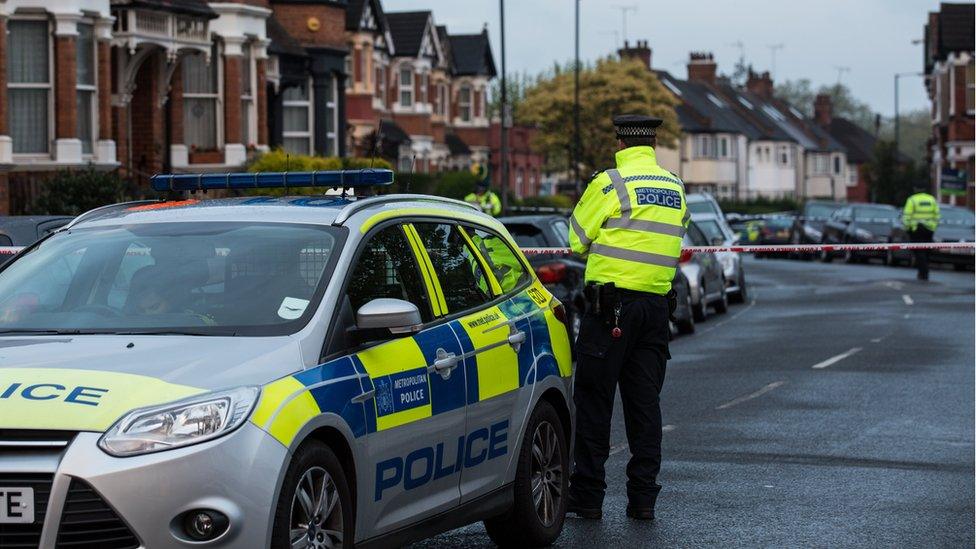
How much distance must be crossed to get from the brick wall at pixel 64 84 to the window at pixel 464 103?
49.5m

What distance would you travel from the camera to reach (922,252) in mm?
34188

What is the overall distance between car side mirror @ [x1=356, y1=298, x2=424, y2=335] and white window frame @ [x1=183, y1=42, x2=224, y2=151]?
28.9m

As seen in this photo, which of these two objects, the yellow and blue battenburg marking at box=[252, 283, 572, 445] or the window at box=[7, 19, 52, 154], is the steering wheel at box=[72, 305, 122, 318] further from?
the window at box=[7, 19, 52, 154]

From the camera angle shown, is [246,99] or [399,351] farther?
[246,99]

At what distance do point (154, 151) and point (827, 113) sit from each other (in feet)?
368

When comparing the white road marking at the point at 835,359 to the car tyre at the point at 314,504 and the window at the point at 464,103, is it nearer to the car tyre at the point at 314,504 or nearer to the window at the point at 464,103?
the car tyre at the point at 314,504

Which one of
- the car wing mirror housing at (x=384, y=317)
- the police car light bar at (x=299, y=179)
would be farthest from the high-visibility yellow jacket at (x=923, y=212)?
the car wing mirror housing at (x=384, y=317)

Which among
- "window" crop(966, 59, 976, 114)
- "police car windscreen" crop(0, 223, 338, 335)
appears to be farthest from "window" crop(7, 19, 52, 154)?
"window" crop(966, 59, 976, 114)

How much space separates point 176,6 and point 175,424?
27650 mm

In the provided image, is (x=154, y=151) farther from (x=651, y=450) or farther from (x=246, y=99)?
(x=651, y=450)

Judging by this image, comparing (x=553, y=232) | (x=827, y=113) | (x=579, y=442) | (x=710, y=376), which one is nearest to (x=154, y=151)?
(x=553, y=232)

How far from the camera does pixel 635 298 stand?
8820mm

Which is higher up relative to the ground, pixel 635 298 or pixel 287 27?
pixel 287 27

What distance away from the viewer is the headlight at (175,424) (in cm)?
550
